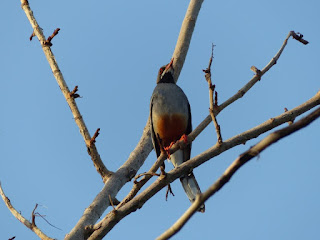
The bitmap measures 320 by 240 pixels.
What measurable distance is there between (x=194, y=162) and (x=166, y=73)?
4087mm

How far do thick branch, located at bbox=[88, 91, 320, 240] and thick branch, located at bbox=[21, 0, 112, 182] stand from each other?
54.6 inches

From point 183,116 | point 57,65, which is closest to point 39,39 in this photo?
point 57,65

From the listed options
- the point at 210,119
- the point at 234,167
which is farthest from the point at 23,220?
the point at 234,167

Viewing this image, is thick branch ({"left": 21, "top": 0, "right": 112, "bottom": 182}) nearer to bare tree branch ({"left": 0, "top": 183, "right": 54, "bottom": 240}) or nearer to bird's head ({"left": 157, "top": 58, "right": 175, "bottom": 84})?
bare tree branch ({"left": 0, "top": 183, "right": 54, "bottom": 240})

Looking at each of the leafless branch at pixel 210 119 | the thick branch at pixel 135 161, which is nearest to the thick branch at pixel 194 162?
the leafless branch at pixel 210 119

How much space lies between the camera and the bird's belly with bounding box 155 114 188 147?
24.6 feet

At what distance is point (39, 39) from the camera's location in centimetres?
705

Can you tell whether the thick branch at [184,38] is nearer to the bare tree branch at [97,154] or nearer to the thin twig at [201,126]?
the bare tree branch at [97,154]

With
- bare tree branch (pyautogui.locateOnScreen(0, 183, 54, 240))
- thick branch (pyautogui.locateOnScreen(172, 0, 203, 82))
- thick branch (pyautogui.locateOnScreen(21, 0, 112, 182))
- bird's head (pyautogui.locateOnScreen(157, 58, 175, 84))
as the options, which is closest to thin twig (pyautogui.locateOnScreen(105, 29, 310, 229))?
bare tree branch (pyautogui.locateOnScreen(0, 183, 54, 240))

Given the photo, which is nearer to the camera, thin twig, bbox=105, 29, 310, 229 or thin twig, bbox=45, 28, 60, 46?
thin twig, bbox=105, 29, 310, 229

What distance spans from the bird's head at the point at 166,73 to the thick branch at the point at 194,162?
354cm

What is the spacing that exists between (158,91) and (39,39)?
7.09 feet

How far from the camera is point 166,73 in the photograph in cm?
859

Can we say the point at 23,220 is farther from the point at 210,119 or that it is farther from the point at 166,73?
the point at 166,73
